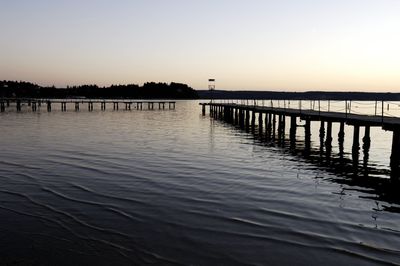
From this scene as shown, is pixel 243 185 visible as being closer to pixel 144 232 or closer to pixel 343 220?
pixel 343 220

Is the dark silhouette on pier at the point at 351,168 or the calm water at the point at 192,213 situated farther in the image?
the dark silhouette on pier at the point at 351,168

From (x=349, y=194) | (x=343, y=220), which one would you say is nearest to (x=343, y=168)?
(x=349, y=194)

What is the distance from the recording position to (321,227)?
Result: 38.7ft

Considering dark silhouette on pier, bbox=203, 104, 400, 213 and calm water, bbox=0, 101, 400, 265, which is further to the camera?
dark silhouette on pier, bbox=203, 104, 400, 213

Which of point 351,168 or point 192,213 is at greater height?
point 192,213

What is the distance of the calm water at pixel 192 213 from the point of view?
31.9ft

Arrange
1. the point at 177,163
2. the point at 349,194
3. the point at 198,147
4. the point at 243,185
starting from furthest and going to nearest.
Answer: the point at 198,147
the point at 177,163
the point at 243,185
the point at 349,194

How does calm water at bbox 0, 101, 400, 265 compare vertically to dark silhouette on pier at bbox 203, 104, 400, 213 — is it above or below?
above

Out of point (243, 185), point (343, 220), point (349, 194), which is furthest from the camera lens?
point (243, 185)

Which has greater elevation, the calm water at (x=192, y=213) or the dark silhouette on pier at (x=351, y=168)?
the calm water at (x=192, y=213)

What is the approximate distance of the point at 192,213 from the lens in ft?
42.5

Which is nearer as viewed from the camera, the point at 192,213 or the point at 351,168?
the point at 192,213

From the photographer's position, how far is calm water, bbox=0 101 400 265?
31.9ft

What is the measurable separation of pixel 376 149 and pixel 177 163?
17.0m
